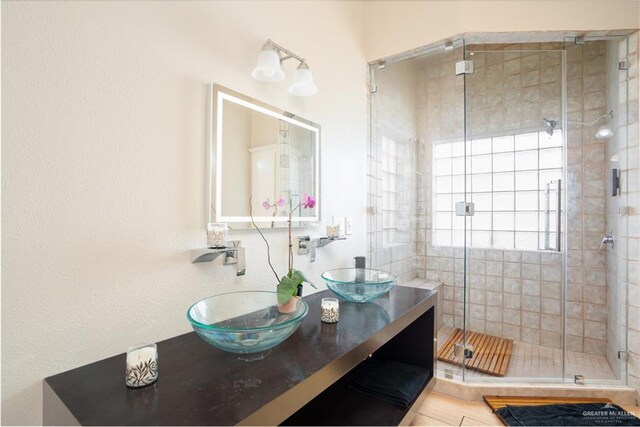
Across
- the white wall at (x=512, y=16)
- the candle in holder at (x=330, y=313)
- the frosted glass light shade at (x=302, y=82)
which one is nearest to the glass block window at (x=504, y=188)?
the white wall at (x=512, y=16)

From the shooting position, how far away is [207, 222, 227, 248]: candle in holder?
1208 mm

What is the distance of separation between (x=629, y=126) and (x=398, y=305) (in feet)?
6.71

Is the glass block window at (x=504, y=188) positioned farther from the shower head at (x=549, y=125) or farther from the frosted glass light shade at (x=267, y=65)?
the frosted glass light shade at (x=267, y=65)

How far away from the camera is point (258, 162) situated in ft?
4.83

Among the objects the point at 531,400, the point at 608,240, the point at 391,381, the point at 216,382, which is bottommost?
the point at 531,400

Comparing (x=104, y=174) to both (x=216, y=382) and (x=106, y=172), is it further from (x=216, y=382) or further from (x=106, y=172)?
(x=216, y=382)

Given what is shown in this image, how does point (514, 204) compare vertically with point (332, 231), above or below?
above

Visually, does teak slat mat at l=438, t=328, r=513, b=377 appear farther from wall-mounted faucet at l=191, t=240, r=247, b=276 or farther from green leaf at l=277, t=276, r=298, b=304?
wall-mounted faucet at l=191, t=240, r=247, b=276

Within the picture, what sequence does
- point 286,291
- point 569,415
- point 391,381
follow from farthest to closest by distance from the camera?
point 569,415, point 391,381, point 286,291

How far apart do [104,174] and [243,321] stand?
0.71 metres

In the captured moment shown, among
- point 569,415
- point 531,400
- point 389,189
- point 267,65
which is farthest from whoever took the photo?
point 389,189

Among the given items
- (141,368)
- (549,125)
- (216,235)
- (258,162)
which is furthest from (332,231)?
(549,125)

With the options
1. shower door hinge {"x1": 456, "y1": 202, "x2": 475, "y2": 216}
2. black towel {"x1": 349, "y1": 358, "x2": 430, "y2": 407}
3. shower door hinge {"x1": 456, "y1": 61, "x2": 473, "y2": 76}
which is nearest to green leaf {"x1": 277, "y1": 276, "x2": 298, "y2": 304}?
black towel {"x1": 349, "y1": 358, "x2": 430, "y2": 407}

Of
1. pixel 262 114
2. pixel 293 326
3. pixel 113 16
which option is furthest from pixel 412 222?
pixel 113 16
